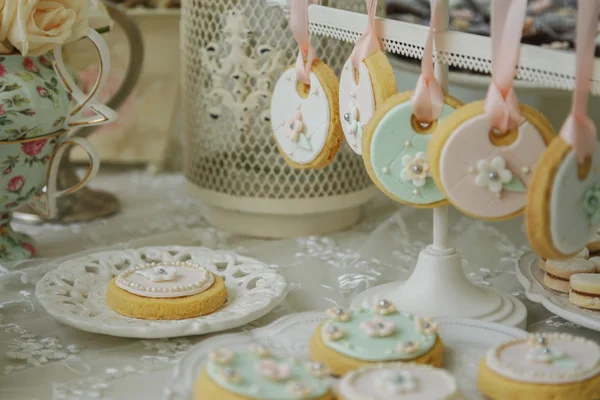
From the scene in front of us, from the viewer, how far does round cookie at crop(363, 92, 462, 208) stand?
59cm

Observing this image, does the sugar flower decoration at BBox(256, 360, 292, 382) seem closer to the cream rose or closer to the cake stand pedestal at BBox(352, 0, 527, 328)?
the cake stand pedestal at BBox(352, 0, 527, 328)

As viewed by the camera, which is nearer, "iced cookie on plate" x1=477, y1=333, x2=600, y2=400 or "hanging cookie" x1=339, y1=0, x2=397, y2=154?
"iced cookie on plate" x1=477, y1=333, x2=600, y2=400

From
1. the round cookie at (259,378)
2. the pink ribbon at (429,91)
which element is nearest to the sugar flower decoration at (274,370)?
the round cookie at (259,378)

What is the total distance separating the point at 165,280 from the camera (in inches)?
26.4

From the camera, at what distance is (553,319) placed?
696mm

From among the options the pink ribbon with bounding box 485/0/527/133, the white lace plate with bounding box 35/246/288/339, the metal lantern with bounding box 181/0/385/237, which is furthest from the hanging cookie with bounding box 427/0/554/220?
the metal lantern with bounding box 181/0/385/237

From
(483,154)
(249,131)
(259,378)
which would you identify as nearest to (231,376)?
(259,378)

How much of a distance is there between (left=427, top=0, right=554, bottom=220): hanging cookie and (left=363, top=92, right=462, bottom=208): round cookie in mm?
40

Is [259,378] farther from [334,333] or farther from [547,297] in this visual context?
[547,297]

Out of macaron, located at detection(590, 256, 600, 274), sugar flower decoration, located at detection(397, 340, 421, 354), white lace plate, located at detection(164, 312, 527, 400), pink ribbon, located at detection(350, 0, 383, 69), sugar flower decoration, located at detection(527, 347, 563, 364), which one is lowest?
white lace plate, located at detection(164, 312, 527, 400)

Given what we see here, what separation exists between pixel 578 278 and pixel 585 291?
12 millimetres

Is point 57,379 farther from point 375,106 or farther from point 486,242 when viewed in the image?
point 486,242

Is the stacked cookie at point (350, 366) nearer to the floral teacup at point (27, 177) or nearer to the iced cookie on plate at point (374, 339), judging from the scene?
the iced cookie on plate at point (374, 339)

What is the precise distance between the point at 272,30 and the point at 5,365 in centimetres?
44
